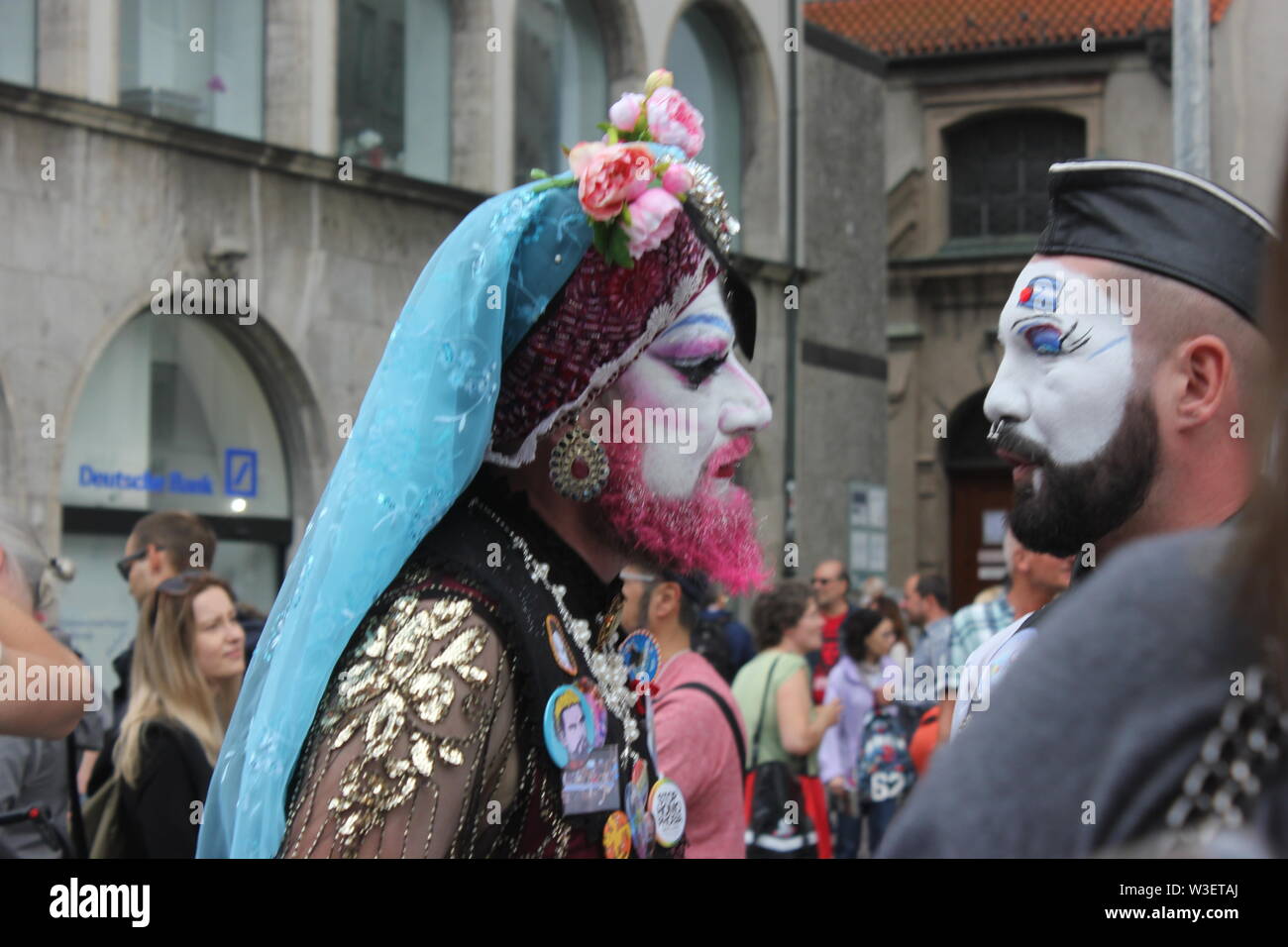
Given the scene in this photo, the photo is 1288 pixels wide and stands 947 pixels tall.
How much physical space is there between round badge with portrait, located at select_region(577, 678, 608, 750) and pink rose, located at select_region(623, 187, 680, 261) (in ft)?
2.08

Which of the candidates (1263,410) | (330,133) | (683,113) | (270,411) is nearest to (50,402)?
(270,411)

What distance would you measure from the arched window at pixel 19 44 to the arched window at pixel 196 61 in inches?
26.7

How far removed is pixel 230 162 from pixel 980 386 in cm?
1288

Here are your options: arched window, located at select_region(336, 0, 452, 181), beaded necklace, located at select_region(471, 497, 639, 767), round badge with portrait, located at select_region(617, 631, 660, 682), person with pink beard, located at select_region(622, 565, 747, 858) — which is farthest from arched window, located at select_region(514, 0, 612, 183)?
beaded necklace, located at select_region(471, 497, 639, 767)

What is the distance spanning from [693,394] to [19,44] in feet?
31.8

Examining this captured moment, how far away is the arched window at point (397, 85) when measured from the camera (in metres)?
13.4

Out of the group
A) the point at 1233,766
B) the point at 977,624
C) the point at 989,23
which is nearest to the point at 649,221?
the point at 1233,766

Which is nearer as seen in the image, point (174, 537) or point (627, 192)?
point (627, 192)

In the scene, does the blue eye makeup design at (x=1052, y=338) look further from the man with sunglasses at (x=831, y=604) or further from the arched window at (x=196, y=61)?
the arched window at (x=196, y=61)

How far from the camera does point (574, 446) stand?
8.27 feet

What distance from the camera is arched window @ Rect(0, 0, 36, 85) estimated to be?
10.9 metres

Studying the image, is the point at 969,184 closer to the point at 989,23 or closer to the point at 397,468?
the point at 989,23

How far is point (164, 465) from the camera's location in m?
11.9

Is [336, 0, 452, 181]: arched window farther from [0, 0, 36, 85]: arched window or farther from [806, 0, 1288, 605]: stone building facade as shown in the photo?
[806, 0, 1288, 605]: stone building facade
